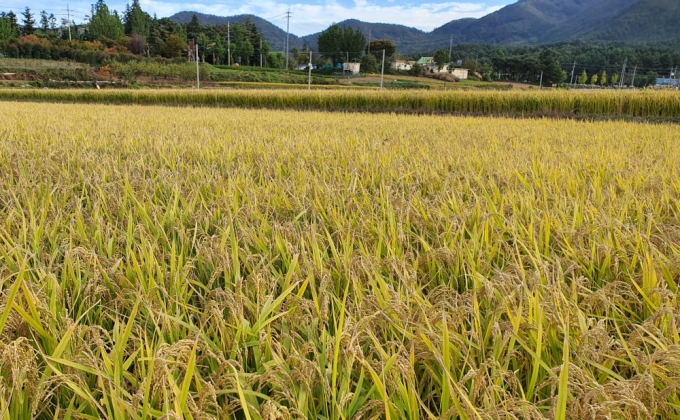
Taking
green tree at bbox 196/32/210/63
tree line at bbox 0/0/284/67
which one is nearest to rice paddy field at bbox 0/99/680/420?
tree line at bbox 0/0/284/67

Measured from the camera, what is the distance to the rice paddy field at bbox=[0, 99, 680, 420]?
71cm

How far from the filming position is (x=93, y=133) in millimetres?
4242

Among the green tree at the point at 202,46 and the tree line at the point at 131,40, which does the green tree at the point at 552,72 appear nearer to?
the tree line at the point at 131,40

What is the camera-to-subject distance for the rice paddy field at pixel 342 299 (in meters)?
0.71

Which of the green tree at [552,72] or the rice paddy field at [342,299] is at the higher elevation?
the green tree at [552,72]

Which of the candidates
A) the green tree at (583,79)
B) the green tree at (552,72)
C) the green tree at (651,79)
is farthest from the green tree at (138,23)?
the green tree at (651,79)

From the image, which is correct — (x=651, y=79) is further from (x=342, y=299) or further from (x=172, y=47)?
(x=342, y=299)

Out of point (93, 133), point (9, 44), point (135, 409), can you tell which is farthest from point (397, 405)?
point (9, 44)

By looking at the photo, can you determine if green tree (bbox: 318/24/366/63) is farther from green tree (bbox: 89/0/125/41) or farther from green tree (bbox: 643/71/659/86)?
green tree (bbox: 643/71/659/86)

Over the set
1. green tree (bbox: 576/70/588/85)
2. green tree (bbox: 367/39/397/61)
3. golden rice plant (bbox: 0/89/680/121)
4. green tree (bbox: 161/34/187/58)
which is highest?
green tree (bbox: 367/39/397/61)

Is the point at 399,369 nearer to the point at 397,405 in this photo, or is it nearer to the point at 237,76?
the point at 397,405

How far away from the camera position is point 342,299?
112 cm

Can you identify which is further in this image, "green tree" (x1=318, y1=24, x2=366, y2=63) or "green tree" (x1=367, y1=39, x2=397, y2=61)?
"green tree" (x1=318, y1=24, x2=366, y2=63)

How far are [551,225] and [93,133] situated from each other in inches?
169
